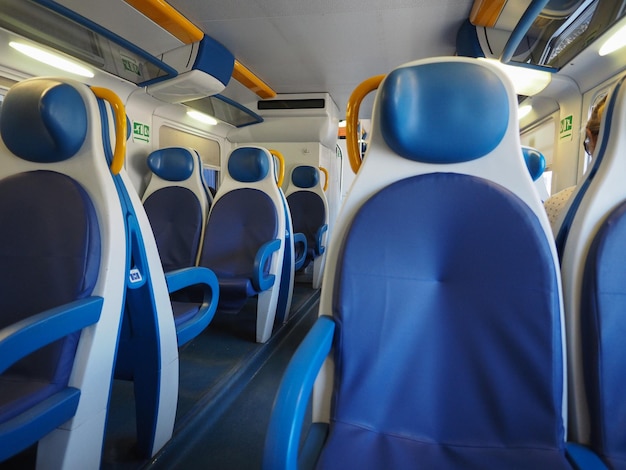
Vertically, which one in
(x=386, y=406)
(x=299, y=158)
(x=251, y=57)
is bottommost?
(x=386, y=406)

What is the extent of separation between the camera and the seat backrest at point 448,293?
0.83 m

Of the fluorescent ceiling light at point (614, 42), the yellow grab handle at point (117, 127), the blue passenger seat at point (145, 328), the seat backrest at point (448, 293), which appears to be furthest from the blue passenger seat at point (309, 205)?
the seat backrest at point (448, 293)

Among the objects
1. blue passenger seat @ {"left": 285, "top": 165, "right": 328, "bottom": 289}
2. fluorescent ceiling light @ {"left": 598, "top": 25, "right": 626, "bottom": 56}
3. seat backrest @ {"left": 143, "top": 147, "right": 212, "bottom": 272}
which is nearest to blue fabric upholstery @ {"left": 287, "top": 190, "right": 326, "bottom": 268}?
blue passenger seat @ {"left": 285, "top": 165, "right": 328, "bottom": 289}

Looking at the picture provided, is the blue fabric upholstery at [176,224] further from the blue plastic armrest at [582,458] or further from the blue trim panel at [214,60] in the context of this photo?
the blue plastic armrest at [582,458]

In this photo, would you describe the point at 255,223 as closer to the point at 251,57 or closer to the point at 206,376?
the point at 206,376

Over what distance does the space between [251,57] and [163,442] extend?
3330 mm

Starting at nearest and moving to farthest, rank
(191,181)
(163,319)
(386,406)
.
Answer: (386,406)
(163,319)
(191,181)

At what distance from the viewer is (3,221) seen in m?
1.19

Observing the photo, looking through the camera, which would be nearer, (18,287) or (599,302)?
(599,302)

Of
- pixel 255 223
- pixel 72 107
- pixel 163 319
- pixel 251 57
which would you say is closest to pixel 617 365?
pixel 163 319

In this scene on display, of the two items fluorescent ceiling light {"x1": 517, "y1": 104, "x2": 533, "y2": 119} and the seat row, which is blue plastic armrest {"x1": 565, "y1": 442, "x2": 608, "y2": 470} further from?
fluorescent ceiling light {"x1": 517, "y1": 104, "x2": 533, "y2": 119}

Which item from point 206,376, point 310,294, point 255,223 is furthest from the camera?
point 310,294

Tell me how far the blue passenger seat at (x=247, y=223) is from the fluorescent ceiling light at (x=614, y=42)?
2352 mm

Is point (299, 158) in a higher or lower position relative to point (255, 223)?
higher
